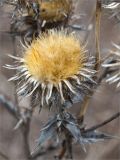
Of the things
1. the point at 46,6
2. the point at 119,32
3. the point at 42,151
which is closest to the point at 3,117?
the point at 119,32

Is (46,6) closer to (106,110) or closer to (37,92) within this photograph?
(37,92)

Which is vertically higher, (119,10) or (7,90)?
(119,10)

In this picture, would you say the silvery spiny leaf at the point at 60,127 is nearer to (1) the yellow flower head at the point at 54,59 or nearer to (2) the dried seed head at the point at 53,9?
(1) the yellow flower head at the point at 54,59

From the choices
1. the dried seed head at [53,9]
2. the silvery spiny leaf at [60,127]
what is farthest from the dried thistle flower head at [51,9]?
the silvery spiny leaf at [60,127]

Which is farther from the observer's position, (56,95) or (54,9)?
(54,9)

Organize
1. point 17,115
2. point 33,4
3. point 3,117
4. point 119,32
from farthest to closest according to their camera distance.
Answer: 1. point 3,117
2. point 119,32
3. point 17,115
4. point 33,4

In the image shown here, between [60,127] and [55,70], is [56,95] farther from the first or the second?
[60,127]

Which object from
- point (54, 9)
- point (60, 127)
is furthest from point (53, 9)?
point (60, 127)

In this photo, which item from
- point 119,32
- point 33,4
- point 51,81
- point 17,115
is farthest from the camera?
point 119,32
